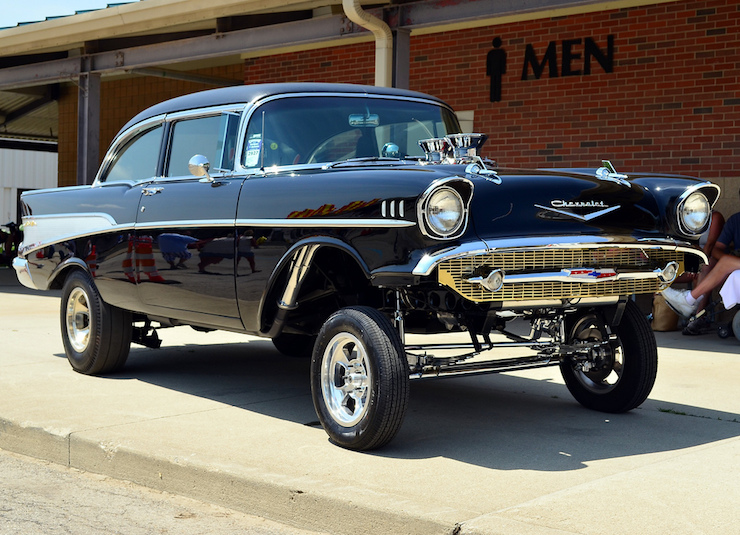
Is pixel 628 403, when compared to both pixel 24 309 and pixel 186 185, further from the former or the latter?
pixel 24 309

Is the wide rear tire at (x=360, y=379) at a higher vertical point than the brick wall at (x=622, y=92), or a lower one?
lower

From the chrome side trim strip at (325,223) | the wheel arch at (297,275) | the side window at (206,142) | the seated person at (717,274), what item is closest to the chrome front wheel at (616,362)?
the wheel arch at (297,275)

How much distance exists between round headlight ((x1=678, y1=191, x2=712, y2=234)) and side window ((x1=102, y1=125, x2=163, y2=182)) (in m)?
3.43

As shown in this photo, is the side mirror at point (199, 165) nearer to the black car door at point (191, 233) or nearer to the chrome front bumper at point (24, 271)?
the black car door at point (191, 233)

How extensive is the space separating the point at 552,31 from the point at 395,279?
326 inches

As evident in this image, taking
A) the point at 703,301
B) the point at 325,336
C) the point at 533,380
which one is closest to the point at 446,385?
the point at 533,380

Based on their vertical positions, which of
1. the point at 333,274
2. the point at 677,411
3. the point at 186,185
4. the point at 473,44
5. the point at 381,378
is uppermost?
the point at 473,44

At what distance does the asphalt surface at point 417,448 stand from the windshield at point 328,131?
150cm

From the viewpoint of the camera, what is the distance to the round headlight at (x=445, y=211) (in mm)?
4500

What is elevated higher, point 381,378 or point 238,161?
point 238,161

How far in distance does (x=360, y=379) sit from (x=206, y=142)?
222 centimetres

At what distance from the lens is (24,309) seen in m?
11.5

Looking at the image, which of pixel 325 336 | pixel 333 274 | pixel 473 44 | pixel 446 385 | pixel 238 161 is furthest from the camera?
pixel 473 44

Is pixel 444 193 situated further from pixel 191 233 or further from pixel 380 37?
pixel 380 37
